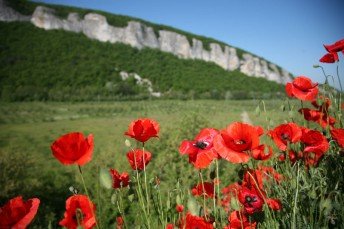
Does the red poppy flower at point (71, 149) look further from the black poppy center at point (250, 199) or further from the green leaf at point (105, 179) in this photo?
the black poppy center at point (250, 199)

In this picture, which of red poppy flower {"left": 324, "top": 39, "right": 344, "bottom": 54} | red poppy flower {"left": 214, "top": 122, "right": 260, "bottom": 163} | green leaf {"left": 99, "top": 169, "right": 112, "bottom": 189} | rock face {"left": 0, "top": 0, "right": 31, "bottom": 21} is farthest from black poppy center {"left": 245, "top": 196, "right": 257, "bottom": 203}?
rock face {"left": 0, "top": 0, "right": 31, "bottom": 21}

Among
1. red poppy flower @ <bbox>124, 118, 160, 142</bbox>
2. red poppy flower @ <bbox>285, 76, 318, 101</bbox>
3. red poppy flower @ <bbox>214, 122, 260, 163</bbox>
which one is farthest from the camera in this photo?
red poppy flower @ <bbox>285, 76, 318, 101</bbox>

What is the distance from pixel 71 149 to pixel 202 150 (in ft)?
1.85

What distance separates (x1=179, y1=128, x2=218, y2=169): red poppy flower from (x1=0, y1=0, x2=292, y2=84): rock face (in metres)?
62.8

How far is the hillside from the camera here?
42.3m

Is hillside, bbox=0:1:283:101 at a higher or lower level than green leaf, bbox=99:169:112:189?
higher

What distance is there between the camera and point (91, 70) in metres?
49.5

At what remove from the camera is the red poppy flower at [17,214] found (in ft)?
3.23

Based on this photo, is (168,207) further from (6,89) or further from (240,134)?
(6,89)

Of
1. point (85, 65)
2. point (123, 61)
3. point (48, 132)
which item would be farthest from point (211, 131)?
point (123, 61)

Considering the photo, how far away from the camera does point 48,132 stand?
21.3 meters

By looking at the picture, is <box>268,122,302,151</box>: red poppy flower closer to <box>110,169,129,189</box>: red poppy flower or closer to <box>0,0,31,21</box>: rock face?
<box>110,169,129,189</box>: red poppy flower

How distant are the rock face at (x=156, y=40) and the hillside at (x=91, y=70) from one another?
2068mm

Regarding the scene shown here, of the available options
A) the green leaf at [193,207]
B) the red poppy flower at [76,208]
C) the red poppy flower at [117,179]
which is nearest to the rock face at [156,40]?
the red poppy flower at [117,179]
